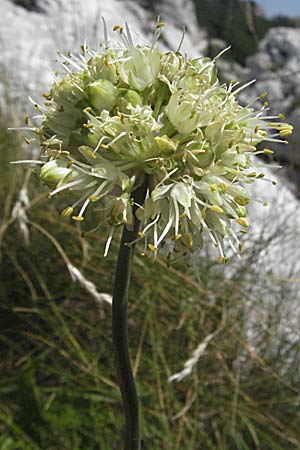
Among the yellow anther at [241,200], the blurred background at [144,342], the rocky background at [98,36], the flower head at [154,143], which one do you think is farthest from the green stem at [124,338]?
the rocky background at [98,36]

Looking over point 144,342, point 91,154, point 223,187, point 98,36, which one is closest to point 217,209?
point 223,187

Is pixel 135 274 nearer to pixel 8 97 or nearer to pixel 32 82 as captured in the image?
pixel 8 97

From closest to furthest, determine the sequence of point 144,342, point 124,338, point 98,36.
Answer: point 124,338
point 144,342
point 98,36

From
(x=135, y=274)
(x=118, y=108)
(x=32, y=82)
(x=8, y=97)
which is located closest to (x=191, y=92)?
(x=118, y=108)

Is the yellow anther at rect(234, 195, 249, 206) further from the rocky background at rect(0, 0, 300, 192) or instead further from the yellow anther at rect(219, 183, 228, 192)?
the rocky background at rect(0, 0, 300, 192)

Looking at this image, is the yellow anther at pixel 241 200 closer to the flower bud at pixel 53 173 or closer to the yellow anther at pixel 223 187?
the yellow anther at pixel 223 187

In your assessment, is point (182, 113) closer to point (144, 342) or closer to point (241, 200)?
point (241, 200)
